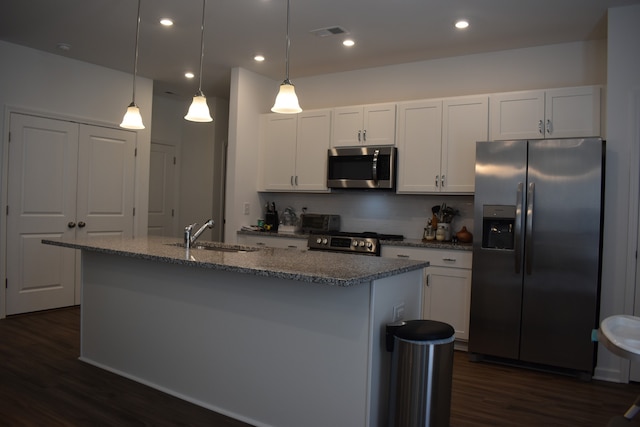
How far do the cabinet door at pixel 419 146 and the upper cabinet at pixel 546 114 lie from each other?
52 cm

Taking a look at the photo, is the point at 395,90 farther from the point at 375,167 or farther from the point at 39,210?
the point at 39,210

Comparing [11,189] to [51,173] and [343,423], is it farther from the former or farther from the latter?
[343,423]

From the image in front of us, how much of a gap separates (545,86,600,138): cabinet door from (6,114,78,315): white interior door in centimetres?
474

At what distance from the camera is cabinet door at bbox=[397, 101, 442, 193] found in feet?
14.5

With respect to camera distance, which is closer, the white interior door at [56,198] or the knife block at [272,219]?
the white interior door at [56,198]

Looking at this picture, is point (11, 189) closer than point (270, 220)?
Yes

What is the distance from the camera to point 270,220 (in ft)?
17.9

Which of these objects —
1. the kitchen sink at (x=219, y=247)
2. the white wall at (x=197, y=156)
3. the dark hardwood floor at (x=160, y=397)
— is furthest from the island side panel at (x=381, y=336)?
the white wall at (x=197, y=156)

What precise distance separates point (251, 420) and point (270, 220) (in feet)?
9.95

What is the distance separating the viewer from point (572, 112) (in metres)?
3.86

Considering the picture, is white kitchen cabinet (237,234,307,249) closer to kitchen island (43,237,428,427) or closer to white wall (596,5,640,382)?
kitchen island (43,237,428,427)

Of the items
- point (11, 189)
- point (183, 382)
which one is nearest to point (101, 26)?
point (11, 189)

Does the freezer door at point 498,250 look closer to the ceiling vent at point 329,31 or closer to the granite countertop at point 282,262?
the granite countertop at point 282,262

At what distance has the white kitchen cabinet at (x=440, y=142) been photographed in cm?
426
